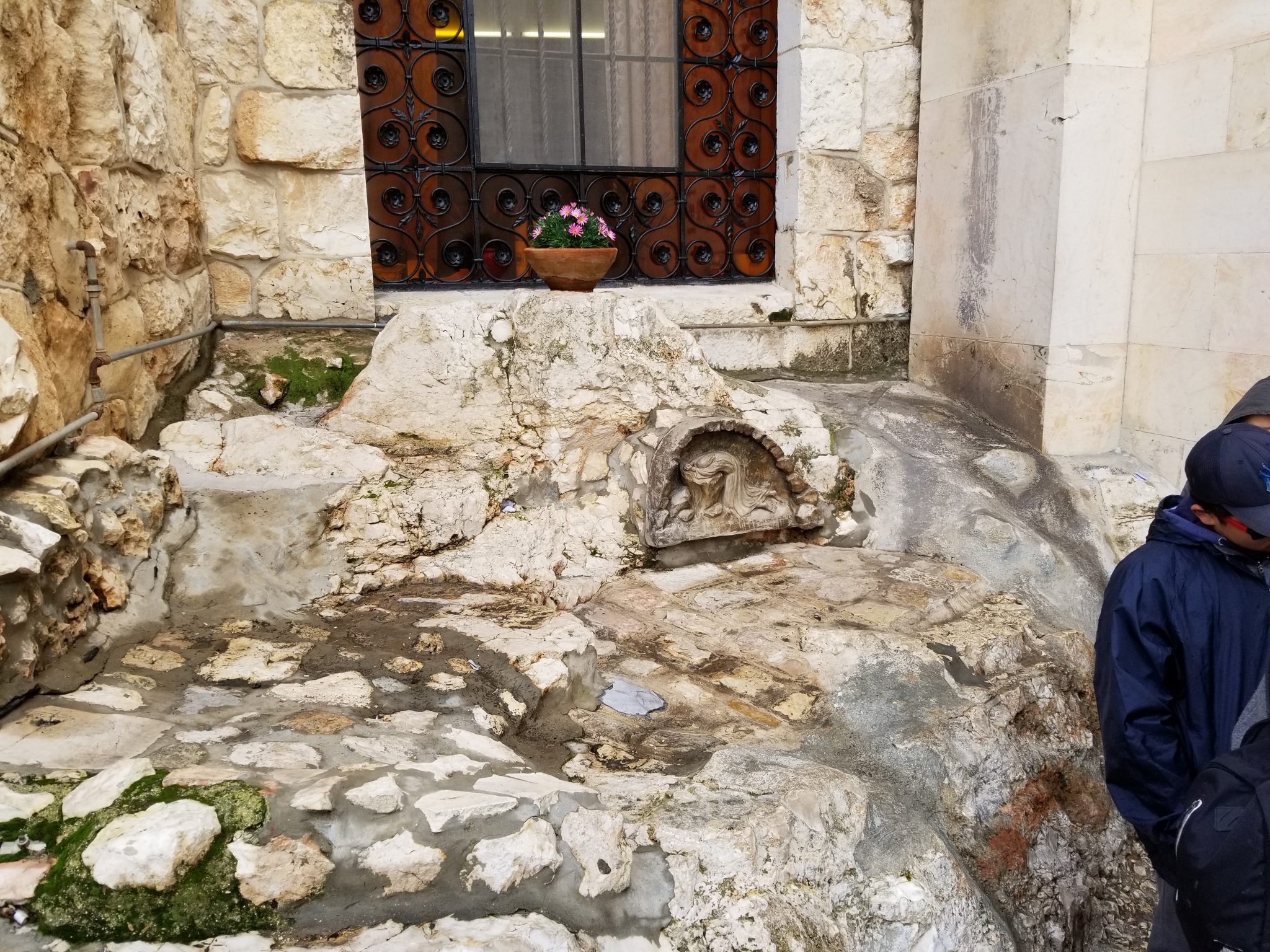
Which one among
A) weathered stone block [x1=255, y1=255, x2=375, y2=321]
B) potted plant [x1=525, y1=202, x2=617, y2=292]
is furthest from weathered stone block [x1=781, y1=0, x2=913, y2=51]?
weathered stone block [x1=255, y1=255, x2=375, y2=321]

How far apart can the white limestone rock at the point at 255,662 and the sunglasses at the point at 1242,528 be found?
188 centimetres

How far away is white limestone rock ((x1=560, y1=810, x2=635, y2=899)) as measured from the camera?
154 centimetres

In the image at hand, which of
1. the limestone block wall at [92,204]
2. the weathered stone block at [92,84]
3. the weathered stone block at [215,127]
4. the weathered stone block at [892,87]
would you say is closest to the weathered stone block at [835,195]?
the weathered stone block at [892,87]

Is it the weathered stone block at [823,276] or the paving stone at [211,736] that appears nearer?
the paving stone at [211,736]

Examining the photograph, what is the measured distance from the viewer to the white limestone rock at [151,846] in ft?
4.46

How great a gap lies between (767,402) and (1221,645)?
2.34 meters

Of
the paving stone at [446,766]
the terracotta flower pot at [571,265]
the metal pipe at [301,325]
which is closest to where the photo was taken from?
the paving stone at [446,766]

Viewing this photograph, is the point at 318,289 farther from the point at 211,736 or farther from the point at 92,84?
the point at 211,736

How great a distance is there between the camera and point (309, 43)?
3.78 metres

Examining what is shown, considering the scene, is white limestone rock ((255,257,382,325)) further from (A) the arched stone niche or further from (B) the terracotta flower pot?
(A) the arched stone niche

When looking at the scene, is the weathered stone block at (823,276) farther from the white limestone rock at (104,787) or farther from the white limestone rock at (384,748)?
the white limestone rock at (104,787)

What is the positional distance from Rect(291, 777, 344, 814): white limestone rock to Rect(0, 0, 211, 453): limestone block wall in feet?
3.35

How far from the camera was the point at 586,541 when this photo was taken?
3279 mm

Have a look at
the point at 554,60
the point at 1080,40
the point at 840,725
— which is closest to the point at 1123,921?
the point at 840,725
